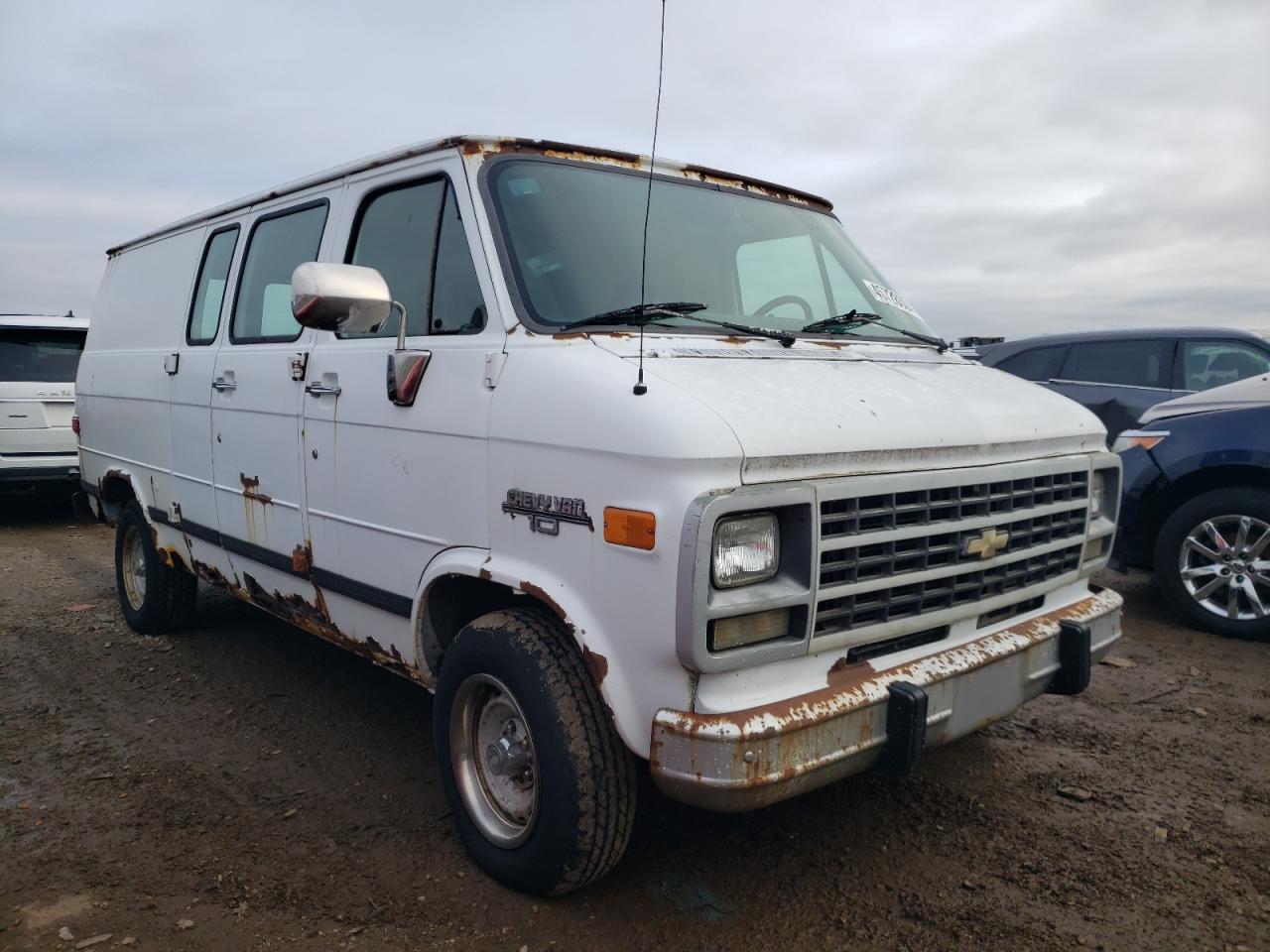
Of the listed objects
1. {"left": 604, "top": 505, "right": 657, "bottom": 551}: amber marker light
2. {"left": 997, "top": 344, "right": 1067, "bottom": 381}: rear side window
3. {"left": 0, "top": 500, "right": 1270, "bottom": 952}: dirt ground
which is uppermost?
{"left": 997, "top": 344, "right": 1067, "bottom": 381}: rear side window

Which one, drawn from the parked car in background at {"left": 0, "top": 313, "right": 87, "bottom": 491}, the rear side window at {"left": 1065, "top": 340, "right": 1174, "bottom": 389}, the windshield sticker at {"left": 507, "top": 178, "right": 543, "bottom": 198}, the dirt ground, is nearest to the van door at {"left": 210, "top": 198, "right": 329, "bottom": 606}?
the dirt ground

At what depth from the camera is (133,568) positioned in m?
5.64

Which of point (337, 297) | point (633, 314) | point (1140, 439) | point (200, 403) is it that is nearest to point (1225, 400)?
point (1140, 439)

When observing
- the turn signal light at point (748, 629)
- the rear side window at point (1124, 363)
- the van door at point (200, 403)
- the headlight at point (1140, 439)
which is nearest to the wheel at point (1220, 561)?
the headlight at point (1140, 439)

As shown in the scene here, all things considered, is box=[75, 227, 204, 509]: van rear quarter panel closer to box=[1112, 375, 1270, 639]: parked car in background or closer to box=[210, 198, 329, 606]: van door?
box=[210, 198, 329, 606]: van door

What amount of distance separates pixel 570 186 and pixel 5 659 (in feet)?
13.8

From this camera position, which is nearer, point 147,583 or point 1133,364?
point 147,583

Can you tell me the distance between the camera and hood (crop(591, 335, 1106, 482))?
7.86 feet

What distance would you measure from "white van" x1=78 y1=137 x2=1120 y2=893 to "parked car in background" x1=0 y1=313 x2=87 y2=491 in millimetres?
5964

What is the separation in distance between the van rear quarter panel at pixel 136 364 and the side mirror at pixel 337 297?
2.27 metres

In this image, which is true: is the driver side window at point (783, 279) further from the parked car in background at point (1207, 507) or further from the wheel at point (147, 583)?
the wheel at point (147, 583)

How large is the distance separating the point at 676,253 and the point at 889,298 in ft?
3.67

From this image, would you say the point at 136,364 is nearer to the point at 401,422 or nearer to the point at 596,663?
the point at 401,422

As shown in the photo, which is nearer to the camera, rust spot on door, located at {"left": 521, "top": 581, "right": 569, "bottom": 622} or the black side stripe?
rust spot on door, located at {"left": 521, "top": 581, "right": 569, "bottom": 622}
